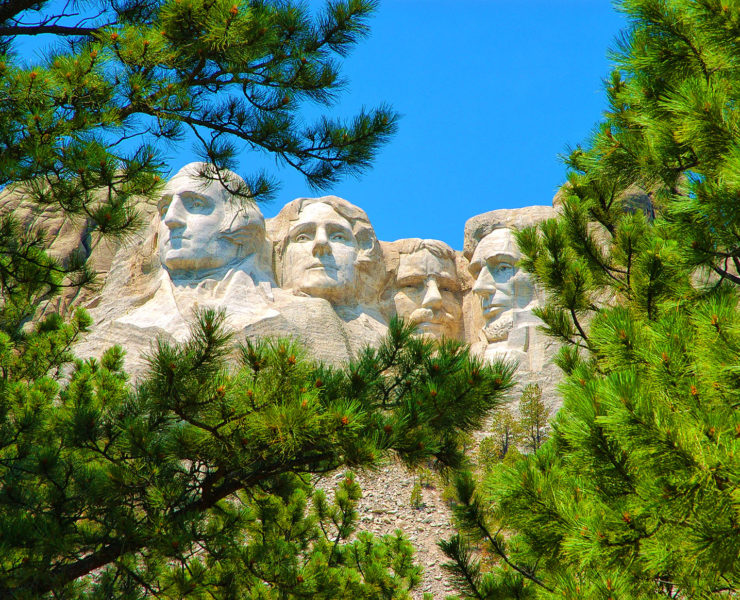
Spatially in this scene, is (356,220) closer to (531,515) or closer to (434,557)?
(434,557)

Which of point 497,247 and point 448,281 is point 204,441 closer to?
point 497,247

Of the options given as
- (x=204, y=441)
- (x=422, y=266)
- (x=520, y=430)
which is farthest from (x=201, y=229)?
(x=204, y=441)

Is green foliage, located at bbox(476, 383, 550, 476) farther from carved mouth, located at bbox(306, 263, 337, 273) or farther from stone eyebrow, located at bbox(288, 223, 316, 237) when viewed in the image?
stone eyebrow, located at bbox(288, 223, 316, 237)

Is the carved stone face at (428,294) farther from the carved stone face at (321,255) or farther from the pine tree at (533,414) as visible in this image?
the pine tree at (533,414)

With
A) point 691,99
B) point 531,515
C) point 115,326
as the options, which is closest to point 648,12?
point 691,99

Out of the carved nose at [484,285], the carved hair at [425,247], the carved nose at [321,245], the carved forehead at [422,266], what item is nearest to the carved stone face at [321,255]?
the carved nose at [321,245]

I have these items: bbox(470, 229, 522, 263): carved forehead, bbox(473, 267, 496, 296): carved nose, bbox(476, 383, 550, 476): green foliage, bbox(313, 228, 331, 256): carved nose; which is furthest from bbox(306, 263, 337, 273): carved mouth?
bbox(476, 383, 550, 476): green foliage
